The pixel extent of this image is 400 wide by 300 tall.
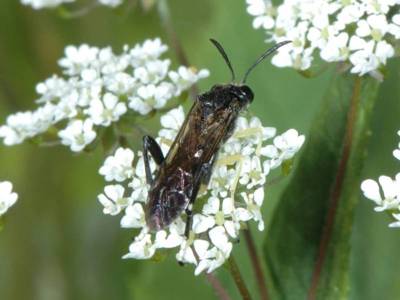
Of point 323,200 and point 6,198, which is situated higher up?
point 6,198

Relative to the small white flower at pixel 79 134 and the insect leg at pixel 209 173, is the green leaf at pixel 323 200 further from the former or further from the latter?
the small white flower at pixel 79 134

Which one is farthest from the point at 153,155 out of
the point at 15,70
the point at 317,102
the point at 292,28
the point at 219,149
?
the point at 15,70

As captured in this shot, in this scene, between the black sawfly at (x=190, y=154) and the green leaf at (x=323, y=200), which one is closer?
the black sawfly at (x=190, y=154)

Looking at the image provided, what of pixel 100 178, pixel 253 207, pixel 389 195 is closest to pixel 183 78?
pixel 253 207

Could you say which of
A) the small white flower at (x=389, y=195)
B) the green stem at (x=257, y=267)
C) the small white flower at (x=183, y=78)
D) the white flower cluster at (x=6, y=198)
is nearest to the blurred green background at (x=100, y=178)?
the green stem at (x=257, y=267)

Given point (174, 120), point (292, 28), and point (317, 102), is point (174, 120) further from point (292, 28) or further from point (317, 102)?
point (317, 102)

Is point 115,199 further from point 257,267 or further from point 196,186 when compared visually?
point 257,267

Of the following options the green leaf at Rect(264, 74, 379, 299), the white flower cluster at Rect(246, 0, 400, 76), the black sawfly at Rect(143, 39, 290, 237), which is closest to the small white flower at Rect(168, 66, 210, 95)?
the black sawfly at Rect(143, 39, 290, 237)
